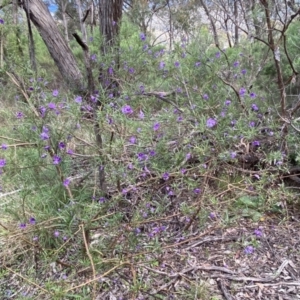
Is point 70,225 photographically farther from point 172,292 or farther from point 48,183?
point 172,292

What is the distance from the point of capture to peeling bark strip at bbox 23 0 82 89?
10.9 feet

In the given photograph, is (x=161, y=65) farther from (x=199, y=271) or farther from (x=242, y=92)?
(x=199, y=271)

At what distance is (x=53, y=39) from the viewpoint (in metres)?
3.54

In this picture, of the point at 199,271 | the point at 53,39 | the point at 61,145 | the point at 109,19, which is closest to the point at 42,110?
the point at 61,145

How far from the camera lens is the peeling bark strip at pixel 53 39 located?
3.33m

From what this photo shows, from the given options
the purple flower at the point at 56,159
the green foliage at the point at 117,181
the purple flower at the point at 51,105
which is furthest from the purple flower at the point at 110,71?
the purple flower at the point at 56,159

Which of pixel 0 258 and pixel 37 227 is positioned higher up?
pixel 37 227

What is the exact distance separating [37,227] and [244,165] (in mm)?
1309

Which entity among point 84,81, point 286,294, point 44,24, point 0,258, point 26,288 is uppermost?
point 44,24

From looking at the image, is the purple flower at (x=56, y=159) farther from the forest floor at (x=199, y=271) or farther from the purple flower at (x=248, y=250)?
the purple flower at (x=248, y=250)

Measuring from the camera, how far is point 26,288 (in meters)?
1.62

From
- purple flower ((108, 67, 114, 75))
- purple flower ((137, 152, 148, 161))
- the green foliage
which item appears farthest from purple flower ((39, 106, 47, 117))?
purple flower ((108, 67, 114, 75))

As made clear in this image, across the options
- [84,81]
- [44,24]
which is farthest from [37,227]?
[44,24]

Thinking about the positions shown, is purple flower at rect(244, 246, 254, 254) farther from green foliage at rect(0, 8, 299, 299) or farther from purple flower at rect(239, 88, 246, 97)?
purple flower at rect(239, 88, 246, 97)
